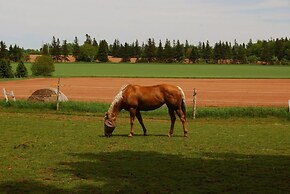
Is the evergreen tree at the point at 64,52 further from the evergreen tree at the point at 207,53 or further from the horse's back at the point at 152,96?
the horse's back at the point at 152,96

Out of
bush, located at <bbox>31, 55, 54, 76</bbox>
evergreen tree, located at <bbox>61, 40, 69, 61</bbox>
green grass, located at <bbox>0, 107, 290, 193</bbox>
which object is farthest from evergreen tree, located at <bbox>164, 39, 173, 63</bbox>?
green grass, located at <bbox>0, 107, 290, 193</bbox>

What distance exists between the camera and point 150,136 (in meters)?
16.4

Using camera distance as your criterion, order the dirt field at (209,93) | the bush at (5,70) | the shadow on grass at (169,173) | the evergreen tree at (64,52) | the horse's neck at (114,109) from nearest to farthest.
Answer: the shadow on grass at (169,173)
the horse's neck at (114,109)
the dirt field at (209,93)
the bush at (5,70)
the evergreen tree at (64,52)

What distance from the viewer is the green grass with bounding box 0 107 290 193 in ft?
29.0

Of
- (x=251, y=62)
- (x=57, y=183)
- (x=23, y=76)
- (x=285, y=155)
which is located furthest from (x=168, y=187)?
(x=251, y=62)

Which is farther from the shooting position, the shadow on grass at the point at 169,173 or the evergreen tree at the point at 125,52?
the evergreen tree at the point at 125,52

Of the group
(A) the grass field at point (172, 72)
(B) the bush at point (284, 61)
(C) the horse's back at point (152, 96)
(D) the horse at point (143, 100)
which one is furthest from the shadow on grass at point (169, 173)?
(B) the bush at point (284, 61)

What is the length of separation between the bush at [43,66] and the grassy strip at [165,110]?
3995 centimetres

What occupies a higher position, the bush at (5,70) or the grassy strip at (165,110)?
the bush at (5,70)

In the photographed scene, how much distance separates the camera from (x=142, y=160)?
1154 centimetres

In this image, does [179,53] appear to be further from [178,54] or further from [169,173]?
[169,173]

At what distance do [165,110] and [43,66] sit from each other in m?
46.3

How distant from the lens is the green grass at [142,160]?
884cm

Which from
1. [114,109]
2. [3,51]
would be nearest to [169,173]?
[114,109]
